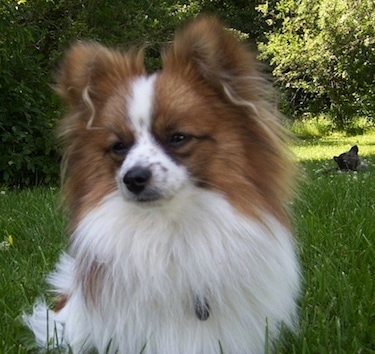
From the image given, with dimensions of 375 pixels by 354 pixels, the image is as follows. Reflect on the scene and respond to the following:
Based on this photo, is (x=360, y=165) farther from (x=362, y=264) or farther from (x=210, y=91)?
(x=210, y=91)

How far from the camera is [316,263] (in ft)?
11.8

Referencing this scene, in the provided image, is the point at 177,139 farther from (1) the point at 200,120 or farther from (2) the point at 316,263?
(2) the point at 316,263

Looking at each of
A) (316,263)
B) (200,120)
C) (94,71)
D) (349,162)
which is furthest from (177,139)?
(349,162)

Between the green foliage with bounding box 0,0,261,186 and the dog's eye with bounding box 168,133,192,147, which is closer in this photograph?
the dog's eye with bounding box 168,133,192,147

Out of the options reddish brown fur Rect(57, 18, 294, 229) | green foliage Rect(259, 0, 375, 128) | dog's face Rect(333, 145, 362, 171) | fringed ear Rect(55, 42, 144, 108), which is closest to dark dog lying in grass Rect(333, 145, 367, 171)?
dog's face Rect(333, 145, 362, 171)

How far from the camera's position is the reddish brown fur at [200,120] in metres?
2.41

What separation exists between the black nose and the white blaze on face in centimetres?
1

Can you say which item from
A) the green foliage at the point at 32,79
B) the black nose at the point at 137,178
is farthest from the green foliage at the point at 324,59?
the black nose at the point at 137,178

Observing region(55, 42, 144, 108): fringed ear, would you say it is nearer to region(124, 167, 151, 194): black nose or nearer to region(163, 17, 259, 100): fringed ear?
region(163, 17, 259, 100): fringed ear

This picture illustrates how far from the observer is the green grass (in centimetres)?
270

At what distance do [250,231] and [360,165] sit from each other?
25.6ft

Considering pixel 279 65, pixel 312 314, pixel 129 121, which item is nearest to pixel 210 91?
pixel 129 121

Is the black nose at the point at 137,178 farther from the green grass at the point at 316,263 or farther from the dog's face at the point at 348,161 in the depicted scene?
the dog's face at the point at 348,161

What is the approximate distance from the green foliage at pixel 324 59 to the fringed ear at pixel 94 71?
1767cm
